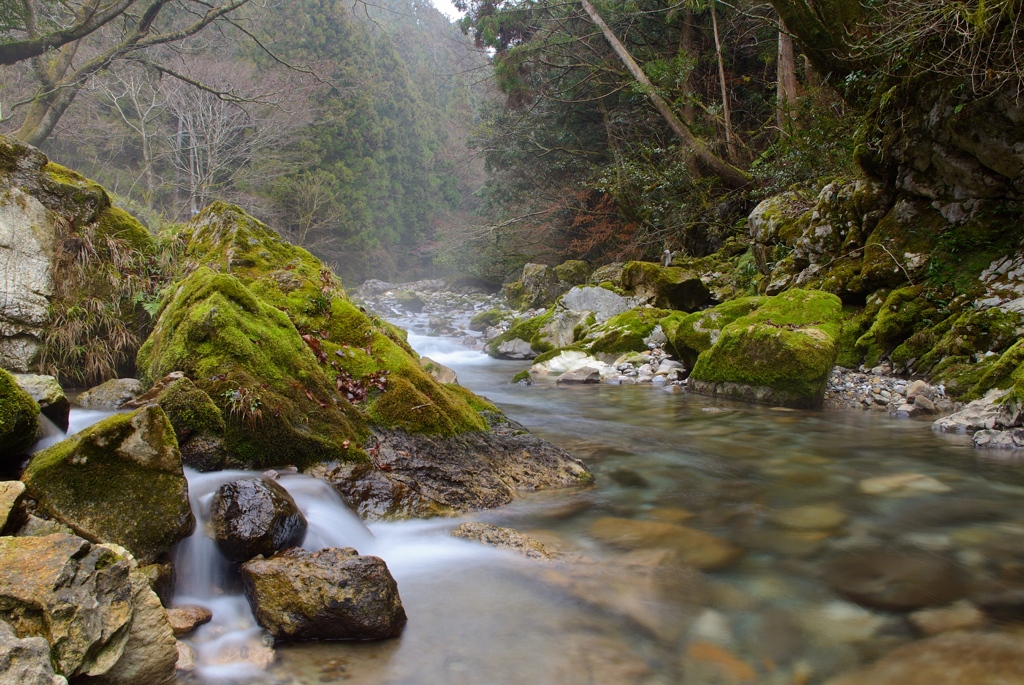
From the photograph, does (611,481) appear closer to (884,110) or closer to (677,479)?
(677,479)

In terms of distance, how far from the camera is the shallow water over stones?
2473mm

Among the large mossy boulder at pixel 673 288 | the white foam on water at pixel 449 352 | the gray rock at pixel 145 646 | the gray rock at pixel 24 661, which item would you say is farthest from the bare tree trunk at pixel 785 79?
the gray rock at pixel 24 661

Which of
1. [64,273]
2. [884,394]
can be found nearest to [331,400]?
[64,273]

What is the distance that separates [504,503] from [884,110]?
768cm

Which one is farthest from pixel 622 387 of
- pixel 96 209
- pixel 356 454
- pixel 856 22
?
pixel 96 209

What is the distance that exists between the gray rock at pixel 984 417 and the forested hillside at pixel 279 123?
435 inches

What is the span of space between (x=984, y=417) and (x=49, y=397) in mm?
7397

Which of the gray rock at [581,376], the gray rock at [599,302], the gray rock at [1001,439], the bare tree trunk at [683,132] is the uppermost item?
the bare tree trunk at [683,132]

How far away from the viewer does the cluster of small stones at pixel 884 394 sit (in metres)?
6.79

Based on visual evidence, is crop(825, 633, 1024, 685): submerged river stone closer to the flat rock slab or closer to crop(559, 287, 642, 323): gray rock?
the flat rock slab


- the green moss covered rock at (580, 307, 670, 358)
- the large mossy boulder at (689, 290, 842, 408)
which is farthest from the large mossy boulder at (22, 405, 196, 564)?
the green moss covered rock at (580, 307, 670, 358)

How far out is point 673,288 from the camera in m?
13.2

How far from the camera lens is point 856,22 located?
8211 millimetres

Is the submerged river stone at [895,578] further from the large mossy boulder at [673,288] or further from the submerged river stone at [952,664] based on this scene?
the large mossy boulder at [673,288]
